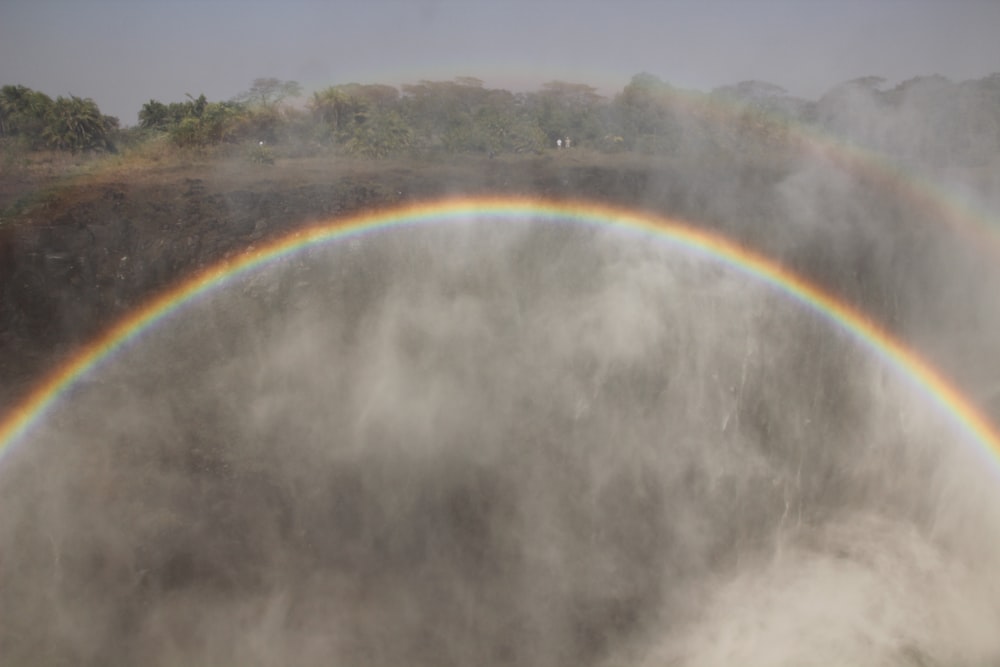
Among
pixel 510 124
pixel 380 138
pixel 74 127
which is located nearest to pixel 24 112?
pixel 74 127

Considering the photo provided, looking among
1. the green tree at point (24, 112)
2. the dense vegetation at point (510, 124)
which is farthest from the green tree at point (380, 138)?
the green tree at point (24, 112)

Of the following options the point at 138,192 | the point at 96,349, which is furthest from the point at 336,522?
the point at 138,192

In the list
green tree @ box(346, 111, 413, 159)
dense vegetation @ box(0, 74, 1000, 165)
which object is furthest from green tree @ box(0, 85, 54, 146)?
green tree @ box(346, 111, 413, 159)

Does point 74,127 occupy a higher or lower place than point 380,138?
higher

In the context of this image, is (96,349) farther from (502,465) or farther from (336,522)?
(502,465)

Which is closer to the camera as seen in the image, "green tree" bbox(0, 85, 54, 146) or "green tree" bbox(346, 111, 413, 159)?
"green tree" bbox(346, 111, 413, 159)

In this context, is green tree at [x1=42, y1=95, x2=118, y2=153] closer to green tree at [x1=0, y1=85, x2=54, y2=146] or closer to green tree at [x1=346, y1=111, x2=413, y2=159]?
green tree at [x1=0, y1=85, x2=54, y2=146]

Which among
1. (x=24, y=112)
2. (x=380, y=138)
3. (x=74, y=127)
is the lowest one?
(x=380, y=138)

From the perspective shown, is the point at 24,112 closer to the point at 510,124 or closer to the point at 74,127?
the point at 74,127
